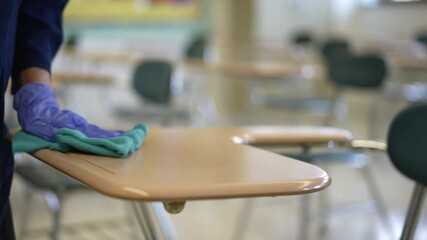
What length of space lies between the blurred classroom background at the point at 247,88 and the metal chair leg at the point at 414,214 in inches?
20.7

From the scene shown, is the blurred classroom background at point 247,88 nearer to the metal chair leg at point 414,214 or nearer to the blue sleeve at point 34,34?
the metal chair leg at point 414,214

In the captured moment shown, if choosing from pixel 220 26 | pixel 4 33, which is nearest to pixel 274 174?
pixel 4 33

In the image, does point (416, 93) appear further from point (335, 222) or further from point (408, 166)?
point (408, 166)

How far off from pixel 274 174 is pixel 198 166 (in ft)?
0.47

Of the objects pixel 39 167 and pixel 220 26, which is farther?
pixel 220 26

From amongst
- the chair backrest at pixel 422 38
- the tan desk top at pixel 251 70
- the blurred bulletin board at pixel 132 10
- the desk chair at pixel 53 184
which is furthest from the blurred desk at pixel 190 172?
the blurred bulletin board at pixel 132 10

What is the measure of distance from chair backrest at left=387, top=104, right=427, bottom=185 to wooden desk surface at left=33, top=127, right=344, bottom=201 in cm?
46

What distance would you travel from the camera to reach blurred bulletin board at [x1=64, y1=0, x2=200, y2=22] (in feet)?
23.8

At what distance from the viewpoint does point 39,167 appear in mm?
2383

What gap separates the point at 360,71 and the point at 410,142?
2.75 meters

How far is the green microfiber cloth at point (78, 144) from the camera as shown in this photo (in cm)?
114

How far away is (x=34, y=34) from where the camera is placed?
1.41m

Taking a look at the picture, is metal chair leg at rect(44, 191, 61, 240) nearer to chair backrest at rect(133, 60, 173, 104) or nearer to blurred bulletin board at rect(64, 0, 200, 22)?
chair backrest at rect(133, 60, 173, 104)

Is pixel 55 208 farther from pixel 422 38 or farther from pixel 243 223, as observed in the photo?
pixel 422 38
